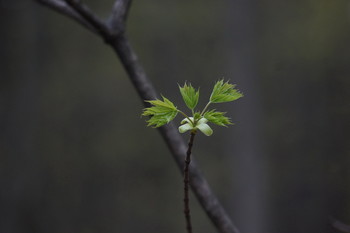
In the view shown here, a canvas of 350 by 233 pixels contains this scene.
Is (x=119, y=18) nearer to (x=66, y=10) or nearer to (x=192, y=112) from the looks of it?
(x=66, y=10)

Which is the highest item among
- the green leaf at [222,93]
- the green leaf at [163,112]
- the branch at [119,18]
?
the branch at [119,18]

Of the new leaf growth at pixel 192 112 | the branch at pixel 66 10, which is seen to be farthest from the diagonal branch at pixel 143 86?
the new leaf growth at pixel 192 112

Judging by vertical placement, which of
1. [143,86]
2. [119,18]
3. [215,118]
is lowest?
[215,118]

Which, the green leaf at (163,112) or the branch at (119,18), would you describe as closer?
the green leaf at (163,112)

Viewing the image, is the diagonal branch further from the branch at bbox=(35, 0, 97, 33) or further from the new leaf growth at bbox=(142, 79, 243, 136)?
the new leaf growth at bbox=(142, 79, 243, 136)

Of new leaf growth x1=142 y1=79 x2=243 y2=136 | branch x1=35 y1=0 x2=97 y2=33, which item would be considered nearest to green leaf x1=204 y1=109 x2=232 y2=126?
new leaf growth x1=142 y1=79 x2=243 y2=136

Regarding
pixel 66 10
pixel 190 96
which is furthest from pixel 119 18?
pixel 190 96

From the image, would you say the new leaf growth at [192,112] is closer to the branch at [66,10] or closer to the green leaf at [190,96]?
the green leaf at [190,96]

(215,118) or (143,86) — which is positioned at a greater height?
(143,86)
